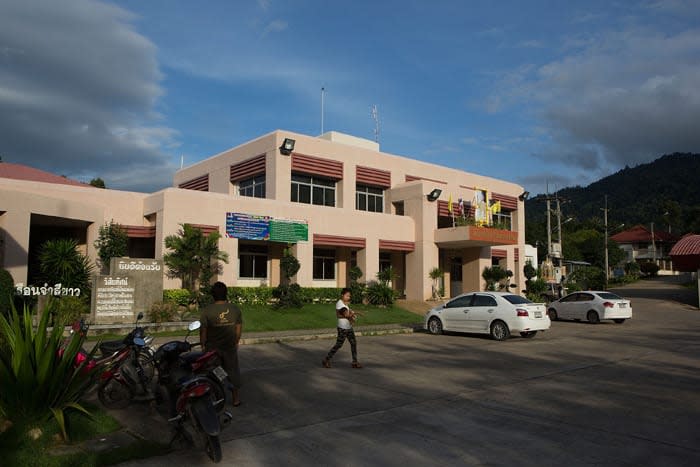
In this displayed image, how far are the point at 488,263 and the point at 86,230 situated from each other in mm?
23795

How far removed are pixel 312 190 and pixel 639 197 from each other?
140 m

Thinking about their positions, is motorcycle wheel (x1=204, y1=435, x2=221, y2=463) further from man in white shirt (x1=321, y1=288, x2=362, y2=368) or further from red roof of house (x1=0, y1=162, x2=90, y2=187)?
red roof of house (x1=0, y1=162, x2=90, y2=187)

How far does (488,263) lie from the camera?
36.0 meters

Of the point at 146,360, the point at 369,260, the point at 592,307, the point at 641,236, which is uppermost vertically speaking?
the point at 641,236

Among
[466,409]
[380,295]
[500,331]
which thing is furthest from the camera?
[380,295]

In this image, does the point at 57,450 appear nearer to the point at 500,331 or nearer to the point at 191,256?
the point at 500,331

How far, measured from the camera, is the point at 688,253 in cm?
3219

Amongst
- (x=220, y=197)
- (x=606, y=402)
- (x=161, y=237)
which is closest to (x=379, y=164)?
(x=220, y=197)

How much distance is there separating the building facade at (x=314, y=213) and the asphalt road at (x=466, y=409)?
11139mm

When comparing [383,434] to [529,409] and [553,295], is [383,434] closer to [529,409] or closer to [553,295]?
[529,409]

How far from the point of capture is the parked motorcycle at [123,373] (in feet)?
26.6

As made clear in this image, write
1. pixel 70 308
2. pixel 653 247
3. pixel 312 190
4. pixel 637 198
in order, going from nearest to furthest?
pixel 70 308 → pixel 312 190 → pixel 653 247 → pixel 637 198

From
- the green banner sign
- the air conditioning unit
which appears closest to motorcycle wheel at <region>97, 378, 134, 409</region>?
the green banner sign

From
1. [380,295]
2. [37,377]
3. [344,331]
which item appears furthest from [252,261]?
[37,377]
